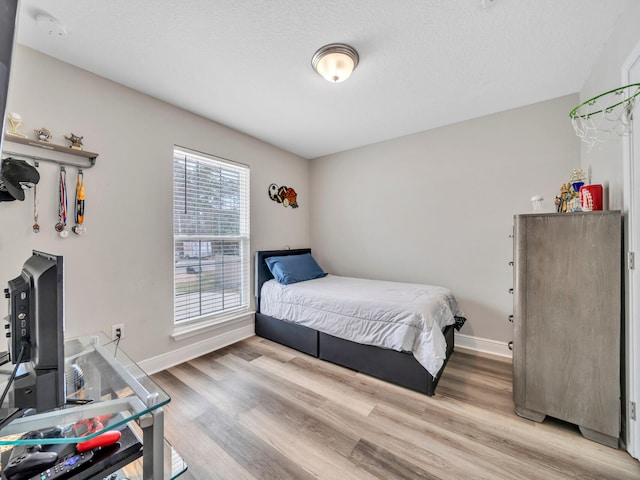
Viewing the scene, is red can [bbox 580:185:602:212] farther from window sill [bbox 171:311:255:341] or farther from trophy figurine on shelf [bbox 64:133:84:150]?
trophy figurine on shelf [bbox 64:133:84:150]

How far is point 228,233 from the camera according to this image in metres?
2.96

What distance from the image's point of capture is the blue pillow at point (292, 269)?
3043 millimetres

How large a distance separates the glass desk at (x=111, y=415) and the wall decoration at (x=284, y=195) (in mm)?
2600

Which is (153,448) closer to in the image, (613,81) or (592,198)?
(592,198)

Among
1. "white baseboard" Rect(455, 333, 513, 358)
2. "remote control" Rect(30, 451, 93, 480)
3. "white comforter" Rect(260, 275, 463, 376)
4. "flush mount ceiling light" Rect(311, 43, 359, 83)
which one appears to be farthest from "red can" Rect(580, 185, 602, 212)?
"remote control" Rect(30, 451, 93, 480)

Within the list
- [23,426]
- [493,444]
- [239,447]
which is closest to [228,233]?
[239,447]

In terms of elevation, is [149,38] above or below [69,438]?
above

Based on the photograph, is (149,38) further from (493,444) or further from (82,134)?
(493,444)

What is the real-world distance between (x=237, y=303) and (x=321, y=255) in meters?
1.48

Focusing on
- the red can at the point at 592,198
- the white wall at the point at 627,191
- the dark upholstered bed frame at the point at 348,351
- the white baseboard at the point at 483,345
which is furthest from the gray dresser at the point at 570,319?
the white baseboard at the point at 483,345

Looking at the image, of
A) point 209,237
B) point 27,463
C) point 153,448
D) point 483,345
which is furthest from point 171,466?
point 483,345

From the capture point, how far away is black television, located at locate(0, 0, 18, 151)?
46 cm

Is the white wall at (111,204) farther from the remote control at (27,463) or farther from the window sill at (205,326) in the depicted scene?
the remote control at (27,463)

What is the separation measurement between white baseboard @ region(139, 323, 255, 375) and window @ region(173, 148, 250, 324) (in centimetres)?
22
